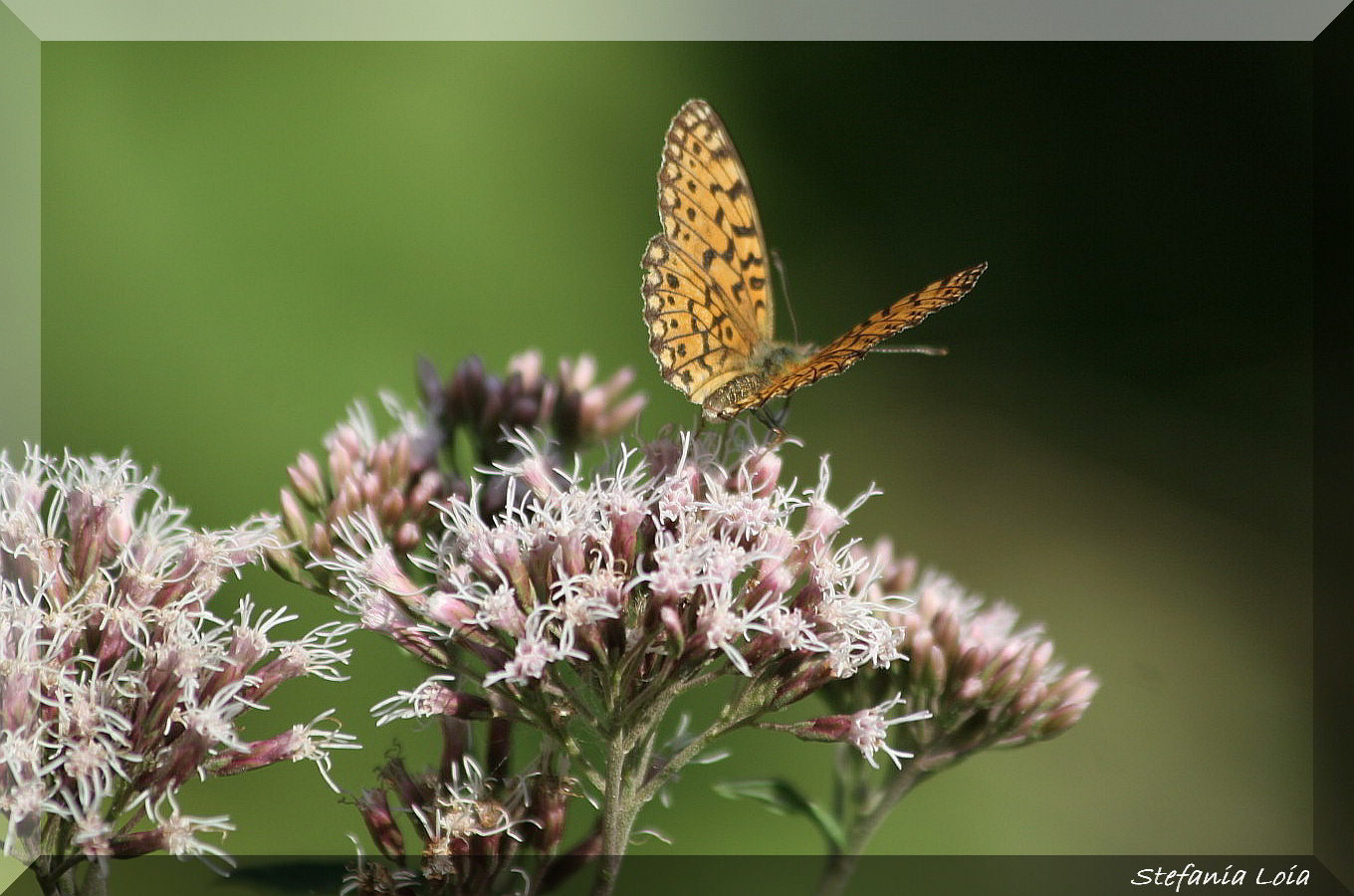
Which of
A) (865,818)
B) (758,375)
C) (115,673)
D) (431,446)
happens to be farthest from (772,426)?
(115,673)

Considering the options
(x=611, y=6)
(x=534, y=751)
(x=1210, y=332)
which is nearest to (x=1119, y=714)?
(x=1210, y=332)

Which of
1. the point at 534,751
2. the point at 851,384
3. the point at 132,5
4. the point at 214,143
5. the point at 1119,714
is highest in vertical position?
the point at 132,5

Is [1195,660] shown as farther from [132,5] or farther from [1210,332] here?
[132,5]

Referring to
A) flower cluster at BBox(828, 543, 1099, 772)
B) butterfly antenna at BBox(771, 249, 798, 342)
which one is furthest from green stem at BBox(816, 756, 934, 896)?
butterfly antenna at BBox(771, 249, 798, 342)

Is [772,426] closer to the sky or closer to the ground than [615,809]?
closer to the sky

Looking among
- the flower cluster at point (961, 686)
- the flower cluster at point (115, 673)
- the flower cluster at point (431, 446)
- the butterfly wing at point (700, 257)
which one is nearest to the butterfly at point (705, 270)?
the butterfly wing at point (700, 257)

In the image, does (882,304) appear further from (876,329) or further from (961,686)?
(961,686)

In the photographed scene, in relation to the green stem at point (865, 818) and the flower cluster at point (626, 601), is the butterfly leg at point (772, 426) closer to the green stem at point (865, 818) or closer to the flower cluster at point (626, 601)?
the flower cluster at point (626, 601)
